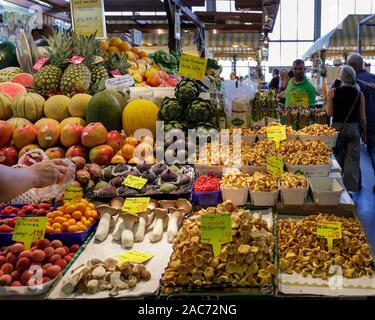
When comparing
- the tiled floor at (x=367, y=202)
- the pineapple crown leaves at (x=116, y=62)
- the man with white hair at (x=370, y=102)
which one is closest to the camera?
the pineapple crown leaves at (x=116, y=62)

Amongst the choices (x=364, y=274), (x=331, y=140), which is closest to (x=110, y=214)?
(x=364, y=274)

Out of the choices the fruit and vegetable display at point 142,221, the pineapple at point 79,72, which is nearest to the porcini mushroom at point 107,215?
the fruit and vegetable display at point 142,221

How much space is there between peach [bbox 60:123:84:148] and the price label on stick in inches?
50.0

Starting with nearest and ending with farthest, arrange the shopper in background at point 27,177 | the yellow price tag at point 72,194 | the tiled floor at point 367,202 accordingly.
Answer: the shopper in background at point 27,177, the yellow price tag at point 72,194, the tiled floor at point 367,202

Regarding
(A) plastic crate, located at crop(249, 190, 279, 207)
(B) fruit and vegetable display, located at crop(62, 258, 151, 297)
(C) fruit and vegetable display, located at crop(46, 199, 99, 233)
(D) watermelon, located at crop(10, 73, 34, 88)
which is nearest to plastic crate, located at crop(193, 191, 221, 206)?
(A) plastic crate, located at crop(249, 190, 279, 207)

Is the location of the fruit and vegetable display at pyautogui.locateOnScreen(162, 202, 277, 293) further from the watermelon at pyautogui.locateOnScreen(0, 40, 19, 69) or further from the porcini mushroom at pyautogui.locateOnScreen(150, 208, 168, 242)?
the watermelon at pyautogui.locateOnScreen(0, 40, 19, 69)

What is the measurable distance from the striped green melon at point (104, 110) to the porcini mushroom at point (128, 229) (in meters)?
0.98

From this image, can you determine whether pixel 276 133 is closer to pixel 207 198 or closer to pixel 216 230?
pixel 207 198

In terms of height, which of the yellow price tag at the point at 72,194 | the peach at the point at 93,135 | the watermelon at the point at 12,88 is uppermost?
the watermelon at the point at 12,88

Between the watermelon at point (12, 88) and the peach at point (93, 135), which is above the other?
the watermelon at point (12, 88)

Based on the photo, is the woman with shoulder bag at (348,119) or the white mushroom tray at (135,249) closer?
the white mushroom tray at (135,249)

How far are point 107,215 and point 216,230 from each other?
2.31 feet

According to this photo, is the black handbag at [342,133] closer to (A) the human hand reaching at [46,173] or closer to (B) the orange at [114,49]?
(B) the orange at [114,49]

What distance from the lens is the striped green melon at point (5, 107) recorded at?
272 centimetres
